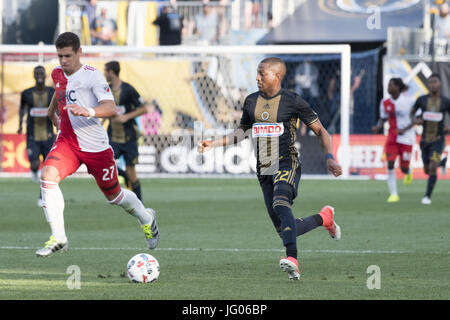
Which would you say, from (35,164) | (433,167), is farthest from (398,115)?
(35,164)

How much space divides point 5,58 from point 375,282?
1978 cm

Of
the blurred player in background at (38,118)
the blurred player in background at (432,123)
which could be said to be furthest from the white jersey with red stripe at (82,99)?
the blurred player in background at (432,123)

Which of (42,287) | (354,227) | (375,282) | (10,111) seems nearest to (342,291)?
(375,282)

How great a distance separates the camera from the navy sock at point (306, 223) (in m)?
9.58

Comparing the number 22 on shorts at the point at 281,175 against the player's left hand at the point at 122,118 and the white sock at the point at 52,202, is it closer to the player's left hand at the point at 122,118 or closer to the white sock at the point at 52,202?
the white sock at the point at 52,202

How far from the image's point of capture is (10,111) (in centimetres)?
2652

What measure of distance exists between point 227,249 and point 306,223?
89.7 inches

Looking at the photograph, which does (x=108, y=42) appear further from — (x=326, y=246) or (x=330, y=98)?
(x=326, y=246)

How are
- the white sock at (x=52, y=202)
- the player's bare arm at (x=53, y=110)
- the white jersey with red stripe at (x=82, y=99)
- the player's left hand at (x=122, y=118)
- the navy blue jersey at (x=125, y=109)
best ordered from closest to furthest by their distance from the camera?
1. the white sock at (x=52, y=202)
2. the white jersey with red stripe at (x=82, y=99)
3. the player's bare arm at (x=53, y=110)
4. the player's left hand at (x=122, y=118)
5. the navy blue jersey at (x=125, y=109)

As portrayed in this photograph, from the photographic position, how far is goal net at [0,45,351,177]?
24.8m

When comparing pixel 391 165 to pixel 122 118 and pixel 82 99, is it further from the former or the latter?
pixel 82 99

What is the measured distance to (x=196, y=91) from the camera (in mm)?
26938

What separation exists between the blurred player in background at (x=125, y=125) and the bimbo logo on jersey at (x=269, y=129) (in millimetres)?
6059

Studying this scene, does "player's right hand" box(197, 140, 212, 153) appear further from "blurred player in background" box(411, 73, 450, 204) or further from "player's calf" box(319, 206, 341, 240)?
"blurred player in background" box(411, 73, 450, 204)
